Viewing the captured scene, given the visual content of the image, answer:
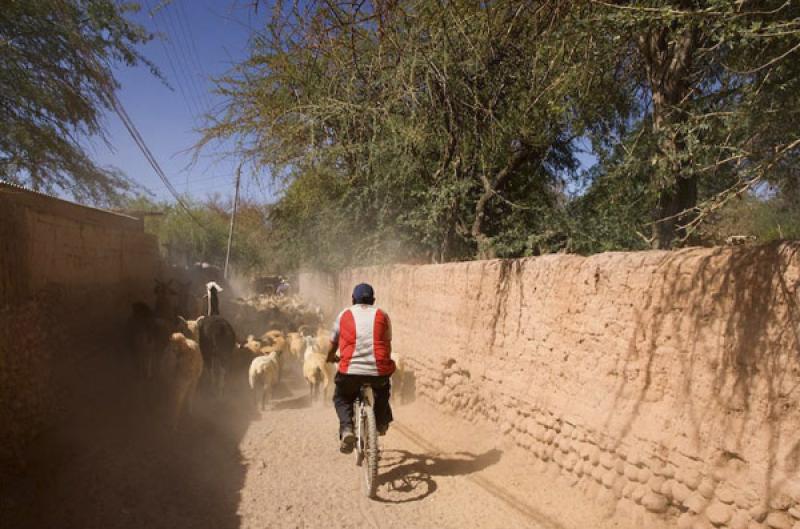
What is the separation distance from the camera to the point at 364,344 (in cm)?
531

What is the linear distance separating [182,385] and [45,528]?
11.0ft

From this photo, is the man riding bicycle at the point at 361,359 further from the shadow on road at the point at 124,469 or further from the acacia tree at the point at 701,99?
the acacia tree at the point at 701,99

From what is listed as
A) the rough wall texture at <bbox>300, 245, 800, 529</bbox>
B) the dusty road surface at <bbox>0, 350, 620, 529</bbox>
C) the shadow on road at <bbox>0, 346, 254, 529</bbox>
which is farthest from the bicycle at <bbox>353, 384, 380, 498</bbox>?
the rough wall texture at <bbox>300, 245, 800, 529</bbox>

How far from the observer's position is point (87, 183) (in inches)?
478

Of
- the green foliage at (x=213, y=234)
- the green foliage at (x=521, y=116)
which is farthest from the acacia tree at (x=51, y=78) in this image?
the green foliage at (x=213, y=234)

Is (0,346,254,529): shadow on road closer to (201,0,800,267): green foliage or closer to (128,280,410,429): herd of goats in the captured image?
(128,280,410,429): herd of goats

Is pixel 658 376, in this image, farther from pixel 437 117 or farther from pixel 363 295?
pixel 437 117

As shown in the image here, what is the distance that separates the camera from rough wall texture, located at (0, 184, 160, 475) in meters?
4.49

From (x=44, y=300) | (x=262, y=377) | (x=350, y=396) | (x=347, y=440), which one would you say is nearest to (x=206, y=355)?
(x=262, y=377)

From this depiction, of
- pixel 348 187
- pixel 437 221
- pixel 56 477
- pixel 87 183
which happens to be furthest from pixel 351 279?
pixel 56 477

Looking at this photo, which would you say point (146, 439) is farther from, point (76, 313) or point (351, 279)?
point (351, 279)

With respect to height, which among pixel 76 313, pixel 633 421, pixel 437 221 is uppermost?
pixel 437 221

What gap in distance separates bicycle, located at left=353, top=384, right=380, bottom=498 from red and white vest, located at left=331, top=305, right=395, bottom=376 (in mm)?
223

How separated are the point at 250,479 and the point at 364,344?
189 centimetres
